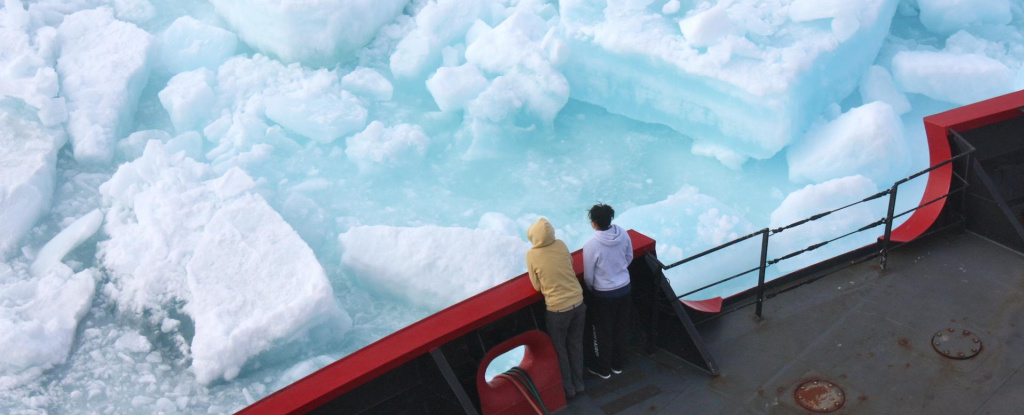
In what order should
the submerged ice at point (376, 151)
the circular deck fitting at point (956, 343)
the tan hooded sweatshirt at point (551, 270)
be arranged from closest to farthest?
the tan hooded sweatshirt at point (551, 270)
the circular deck fitting at point (956, 343)
the submerged ice at point (376, 151)

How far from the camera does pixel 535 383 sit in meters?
3.12

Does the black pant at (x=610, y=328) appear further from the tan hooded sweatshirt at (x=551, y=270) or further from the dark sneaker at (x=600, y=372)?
the tan hooded sweatshirt at (x=551, y=270)

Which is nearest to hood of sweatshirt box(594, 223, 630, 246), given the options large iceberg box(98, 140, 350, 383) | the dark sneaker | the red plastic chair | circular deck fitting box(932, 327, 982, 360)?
the red plastic chair

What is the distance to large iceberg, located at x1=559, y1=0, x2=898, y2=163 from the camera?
6.99 meters

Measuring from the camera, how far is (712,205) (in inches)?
260

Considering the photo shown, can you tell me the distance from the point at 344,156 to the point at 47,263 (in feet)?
8.96

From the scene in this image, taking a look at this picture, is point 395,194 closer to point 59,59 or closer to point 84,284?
point 84,284

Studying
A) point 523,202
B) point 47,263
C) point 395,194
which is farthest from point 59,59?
point 523,202

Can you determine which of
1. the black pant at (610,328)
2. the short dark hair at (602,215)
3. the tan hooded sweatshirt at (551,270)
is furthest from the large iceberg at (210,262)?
the short dark hair at (602,215)

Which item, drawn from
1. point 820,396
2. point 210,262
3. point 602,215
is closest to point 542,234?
point 602,215

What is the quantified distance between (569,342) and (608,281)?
1.04ft

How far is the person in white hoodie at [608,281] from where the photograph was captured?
3020mm

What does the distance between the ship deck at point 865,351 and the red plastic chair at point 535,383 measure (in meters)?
0.11

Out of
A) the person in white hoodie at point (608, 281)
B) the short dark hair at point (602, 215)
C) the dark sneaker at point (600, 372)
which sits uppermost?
the short dark hair at point (602, 215)
